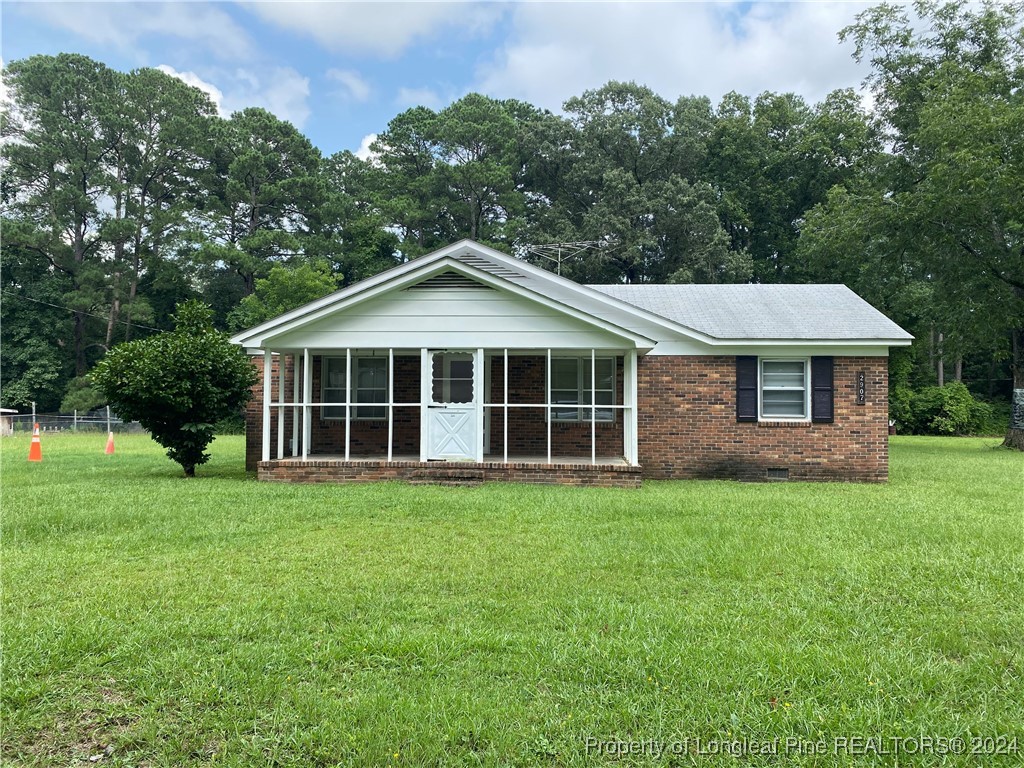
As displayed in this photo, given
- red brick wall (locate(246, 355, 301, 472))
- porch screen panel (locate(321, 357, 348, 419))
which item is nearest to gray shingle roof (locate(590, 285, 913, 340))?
porch screen panel (locate(321, 357, 348, 419))

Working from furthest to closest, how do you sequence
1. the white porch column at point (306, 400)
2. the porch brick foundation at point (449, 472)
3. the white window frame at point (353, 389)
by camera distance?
1. the white window frame at point (353, 389)
2. the white porch column at point (306, 400)
3. the porch brick foundation at point (449, 472)

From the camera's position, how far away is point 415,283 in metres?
11.5

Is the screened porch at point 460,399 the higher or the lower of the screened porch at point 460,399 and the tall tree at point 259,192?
the lower

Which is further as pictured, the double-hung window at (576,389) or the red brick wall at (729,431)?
the double-hung window at (576,389)

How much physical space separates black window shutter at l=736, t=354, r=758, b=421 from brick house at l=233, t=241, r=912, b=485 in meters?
0.03

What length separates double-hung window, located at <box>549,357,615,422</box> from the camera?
527 inches

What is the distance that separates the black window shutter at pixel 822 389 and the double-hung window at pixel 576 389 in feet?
12.8

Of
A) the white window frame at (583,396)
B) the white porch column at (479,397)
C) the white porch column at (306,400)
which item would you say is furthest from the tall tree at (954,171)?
the white porch column at (306,400)

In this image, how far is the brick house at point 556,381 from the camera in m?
11.3

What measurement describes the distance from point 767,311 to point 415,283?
752 centimetres

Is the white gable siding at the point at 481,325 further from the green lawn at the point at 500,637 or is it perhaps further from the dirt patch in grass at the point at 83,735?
the dirt patch in grass at the point at 83,735

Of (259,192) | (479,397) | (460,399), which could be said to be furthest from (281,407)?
(259,192)

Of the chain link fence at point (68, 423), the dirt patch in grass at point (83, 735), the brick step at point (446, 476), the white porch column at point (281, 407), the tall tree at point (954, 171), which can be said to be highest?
the tall tree at point (954, 171)

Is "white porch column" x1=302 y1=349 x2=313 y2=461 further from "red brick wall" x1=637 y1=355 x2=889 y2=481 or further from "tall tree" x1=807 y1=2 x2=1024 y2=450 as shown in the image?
"tall tree" x1=807 y1=2 x2=1024 y2=450
